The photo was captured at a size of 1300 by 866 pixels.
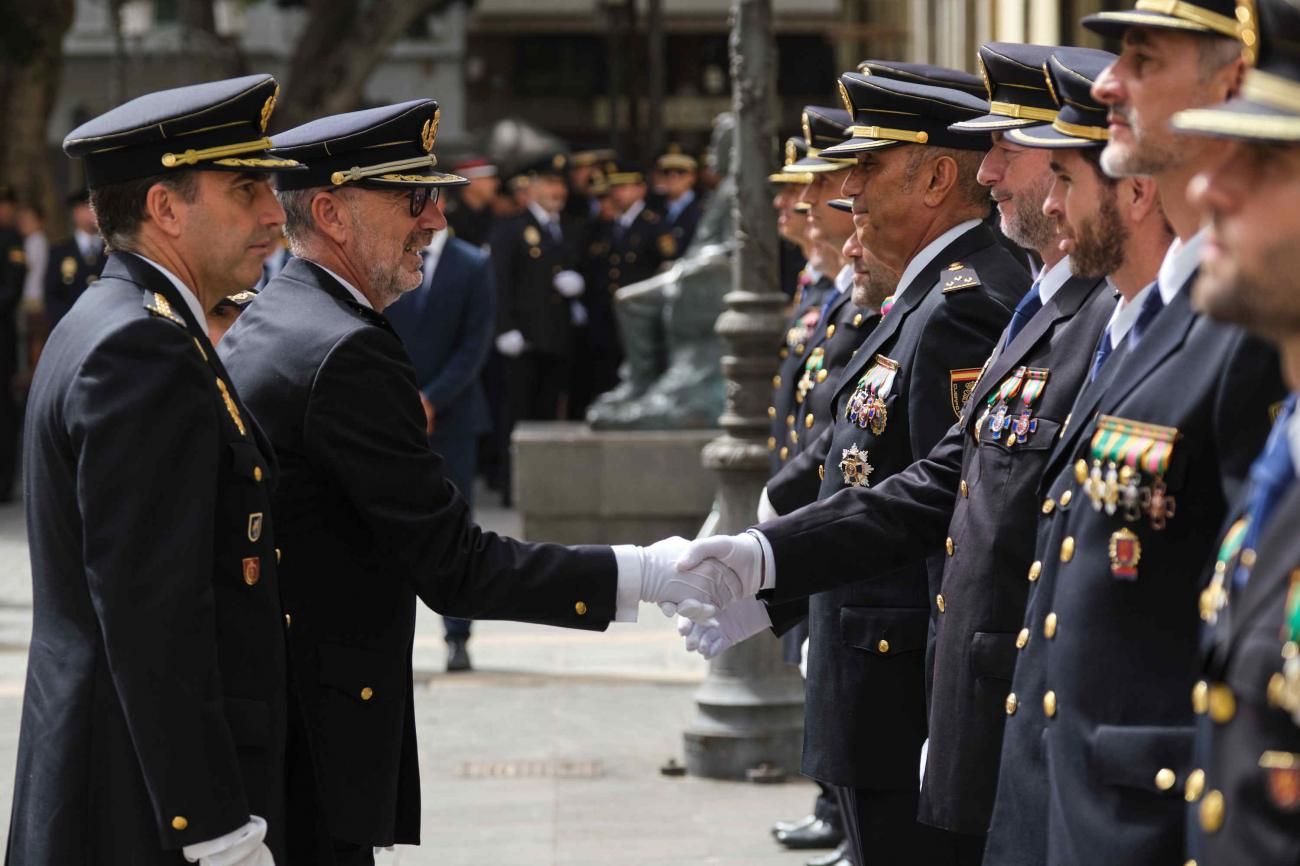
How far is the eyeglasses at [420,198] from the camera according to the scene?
4453mm

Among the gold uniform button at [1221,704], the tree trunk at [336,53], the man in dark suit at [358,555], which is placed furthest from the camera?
the tree trunk at [336,53]

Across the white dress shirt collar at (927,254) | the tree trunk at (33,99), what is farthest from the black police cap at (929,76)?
the tree trunk at (33,99)

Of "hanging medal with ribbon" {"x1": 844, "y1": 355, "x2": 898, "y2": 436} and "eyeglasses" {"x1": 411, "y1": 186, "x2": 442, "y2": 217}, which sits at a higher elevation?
"eyeglasses" {"x1": 411, "y1": 186, "x2": 442, "y2": 217}

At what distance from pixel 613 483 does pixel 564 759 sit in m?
4.57

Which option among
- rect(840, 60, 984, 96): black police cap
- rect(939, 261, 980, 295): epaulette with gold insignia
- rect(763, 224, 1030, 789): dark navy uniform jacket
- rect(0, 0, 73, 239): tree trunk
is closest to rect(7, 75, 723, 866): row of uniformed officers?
rect(763, 224, 1030, 789): dark navy uniform jacket

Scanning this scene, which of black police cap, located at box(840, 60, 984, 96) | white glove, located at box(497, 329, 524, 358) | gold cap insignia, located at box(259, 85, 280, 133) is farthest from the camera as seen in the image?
white glove, located at box(497, 329, 524, 358)

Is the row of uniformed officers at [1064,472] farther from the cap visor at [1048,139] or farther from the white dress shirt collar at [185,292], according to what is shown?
the white dress shirt collar at [185,292]

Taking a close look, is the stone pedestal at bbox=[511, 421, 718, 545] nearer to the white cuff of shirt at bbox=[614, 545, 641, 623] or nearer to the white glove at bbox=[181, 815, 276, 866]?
the white cuff of shirt at bbox=[614, 545, 641, 623]

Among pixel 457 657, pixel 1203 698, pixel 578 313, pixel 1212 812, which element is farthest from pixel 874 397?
pixel 578 313

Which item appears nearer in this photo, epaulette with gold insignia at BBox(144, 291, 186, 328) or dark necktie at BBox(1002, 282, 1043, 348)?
epaulette with gold insignia at BBox(144, 291, 186, 328)

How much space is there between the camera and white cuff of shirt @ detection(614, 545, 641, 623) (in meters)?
4.38

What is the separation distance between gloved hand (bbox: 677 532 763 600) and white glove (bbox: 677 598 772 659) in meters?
0.10

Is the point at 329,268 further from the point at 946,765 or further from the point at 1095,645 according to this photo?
the point at 1095,645

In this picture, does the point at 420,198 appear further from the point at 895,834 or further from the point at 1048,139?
the point at 895,834
